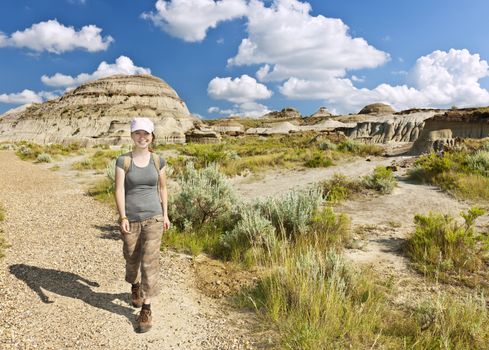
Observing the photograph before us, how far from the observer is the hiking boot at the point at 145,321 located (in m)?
3.04

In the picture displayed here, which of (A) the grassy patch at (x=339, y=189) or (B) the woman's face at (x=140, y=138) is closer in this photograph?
(B) the woman's face at (x=140, y=138)

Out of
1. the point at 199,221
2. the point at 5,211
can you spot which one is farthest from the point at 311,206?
the point at 5,211

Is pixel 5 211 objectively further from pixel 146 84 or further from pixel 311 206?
pixel 146 84

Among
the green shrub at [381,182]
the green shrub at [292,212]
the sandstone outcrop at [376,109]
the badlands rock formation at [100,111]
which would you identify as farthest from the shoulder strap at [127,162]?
the sandstone outcrop at [376,109]

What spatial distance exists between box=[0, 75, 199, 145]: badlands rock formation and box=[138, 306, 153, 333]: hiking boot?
152 ft

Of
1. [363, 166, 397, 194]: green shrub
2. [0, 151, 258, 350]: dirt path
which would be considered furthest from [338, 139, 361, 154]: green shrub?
[0, 151, 258, 350]: dirt path

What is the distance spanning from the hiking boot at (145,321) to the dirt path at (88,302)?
0.06 m

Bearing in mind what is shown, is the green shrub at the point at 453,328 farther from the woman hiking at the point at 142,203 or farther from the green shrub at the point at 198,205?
the green shrub at the point at 198,205

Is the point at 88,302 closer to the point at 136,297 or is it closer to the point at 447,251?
the point at 136,297

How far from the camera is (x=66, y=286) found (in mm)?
3814

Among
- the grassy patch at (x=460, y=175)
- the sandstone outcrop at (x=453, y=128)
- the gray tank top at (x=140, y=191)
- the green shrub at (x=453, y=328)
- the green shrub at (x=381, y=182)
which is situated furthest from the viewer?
the sandstone outcrop at (x=453, y=128)

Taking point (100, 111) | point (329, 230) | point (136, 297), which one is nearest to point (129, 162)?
point (136, 297)

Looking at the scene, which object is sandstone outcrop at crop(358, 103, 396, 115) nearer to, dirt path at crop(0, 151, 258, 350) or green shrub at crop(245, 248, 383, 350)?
dirt path at crop(0, 151, 258, 350)

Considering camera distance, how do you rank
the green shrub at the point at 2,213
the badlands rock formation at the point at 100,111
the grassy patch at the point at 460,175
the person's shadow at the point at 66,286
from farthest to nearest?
the badlands rock formation at the point at 100,111
the grassy patch at the point at 460,175
the green shrub at the point at 2,213
the person's shadow at the point at 66,286
